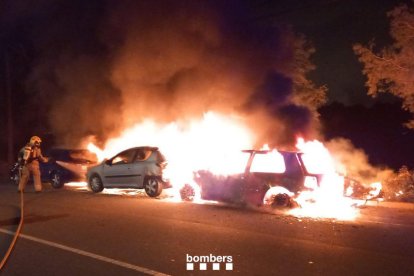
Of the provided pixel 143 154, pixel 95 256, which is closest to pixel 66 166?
pixel 143 154

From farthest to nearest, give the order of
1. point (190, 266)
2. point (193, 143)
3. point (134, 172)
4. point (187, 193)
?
point (193, 143) → point (134, 172) → point (187, 193) → point (190, 266)

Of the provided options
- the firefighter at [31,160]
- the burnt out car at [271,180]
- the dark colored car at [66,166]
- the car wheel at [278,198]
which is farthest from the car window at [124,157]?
the car wheel at [278,198]

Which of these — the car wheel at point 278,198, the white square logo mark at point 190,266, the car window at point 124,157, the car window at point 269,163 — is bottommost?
the white square logo mark at point 190,266

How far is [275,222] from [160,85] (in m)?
10.9

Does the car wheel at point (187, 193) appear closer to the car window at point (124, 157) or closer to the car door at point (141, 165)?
the car door at point (141, 165)

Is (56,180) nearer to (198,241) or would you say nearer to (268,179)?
(268,179)

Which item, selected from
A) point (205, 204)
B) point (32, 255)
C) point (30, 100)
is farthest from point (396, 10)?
point (30, 100)

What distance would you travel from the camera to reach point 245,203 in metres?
11.5

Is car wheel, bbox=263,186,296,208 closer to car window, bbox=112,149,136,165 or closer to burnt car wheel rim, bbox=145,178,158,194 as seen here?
burnt car wheel rim, bbox=145,178,158,194

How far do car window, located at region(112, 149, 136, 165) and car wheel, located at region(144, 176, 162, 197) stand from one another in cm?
90

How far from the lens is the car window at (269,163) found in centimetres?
1091

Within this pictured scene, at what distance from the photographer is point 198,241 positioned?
7566mm

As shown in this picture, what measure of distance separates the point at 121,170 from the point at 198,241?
7147mm

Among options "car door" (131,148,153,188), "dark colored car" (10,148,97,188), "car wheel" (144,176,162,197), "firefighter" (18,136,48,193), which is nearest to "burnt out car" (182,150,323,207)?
"car wheel" (144,176,162,197)
